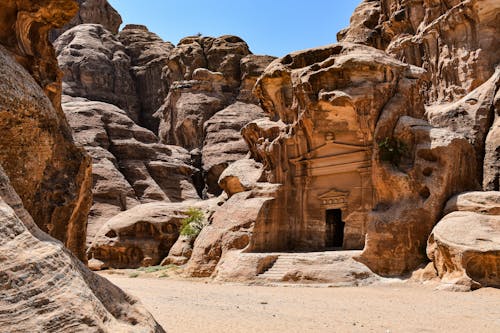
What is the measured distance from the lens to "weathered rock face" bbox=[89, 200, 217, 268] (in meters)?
28.6

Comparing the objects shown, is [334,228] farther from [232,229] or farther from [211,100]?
[211,100]

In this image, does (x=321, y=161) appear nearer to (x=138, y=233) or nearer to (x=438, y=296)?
(x=438, y=296)

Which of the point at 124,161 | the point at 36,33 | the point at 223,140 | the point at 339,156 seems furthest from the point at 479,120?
the point at 124,161

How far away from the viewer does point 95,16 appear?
67.8 metres

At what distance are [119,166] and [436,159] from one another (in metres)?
27.5

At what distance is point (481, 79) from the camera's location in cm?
3203

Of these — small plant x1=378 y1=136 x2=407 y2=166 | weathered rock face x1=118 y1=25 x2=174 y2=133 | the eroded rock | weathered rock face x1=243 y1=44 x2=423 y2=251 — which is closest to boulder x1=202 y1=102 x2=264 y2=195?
weathered rock face x1=118 y1=25 x2=174 y2=133

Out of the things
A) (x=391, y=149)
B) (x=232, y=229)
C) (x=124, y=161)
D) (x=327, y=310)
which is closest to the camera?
(x=327, y=310)

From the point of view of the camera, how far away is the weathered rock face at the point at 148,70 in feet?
187

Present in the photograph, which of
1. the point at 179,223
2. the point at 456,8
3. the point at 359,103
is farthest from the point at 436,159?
the point at 456,8

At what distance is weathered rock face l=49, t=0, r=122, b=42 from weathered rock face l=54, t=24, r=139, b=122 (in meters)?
8.33

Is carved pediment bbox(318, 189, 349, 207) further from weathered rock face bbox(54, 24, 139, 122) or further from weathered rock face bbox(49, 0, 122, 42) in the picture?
weathered rock face bbox(49, 0, 122, 42)

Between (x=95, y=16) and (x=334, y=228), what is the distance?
2191 inches

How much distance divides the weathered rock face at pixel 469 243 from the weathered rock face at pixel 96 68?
144 ft
